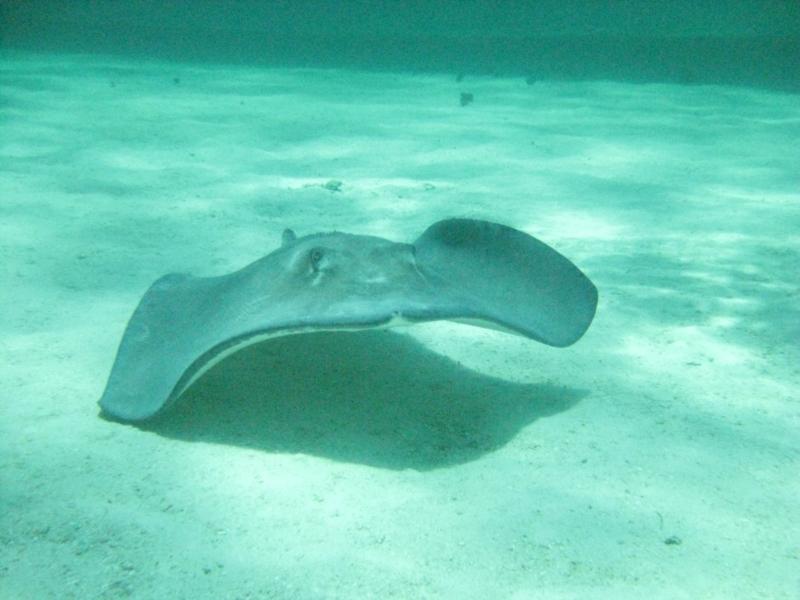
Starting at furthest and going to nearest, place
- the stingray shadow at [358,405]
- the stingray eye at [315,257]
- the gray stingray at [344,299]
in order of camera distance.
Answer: the stingray shadow at [358,405]
the stingray eye at [315,257]
the gray stingray at [344,299]

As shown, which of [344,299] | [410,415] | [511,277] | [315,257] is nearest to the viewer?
[344,299]

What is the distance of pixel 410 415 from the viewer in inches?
146

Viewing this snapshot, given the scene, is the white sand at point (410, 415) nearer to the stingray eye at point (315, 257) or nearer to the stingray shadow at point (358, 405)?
the stingray shadow at point (358, 405)

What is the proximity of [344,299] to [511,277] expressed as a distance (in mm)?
1431

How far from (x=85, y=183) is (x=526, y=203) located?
5.50m

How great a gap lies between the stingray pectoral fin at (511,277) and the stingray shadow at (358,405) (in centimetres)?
60

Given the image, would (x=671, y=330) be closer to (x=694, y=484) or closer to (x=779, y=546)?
(x=694, y=484)

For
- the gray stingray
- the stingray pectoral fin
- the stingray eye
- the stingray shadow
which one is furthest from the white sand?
the stingray eye

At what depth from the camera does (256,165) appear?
9.13 meters

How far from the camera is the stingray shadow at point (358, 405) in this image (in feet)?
11.2

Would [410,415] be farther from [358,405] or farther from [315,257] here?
[315,257]

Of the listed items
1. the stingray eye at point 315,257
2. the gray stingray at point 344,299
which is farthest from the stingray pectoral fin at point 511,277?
the stingray eye at point 315,257

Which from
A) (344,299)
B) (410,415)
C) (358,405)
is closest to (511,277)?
(410,415)

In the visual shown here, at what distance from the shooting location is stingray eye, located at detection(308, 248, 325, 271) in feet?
10.7
